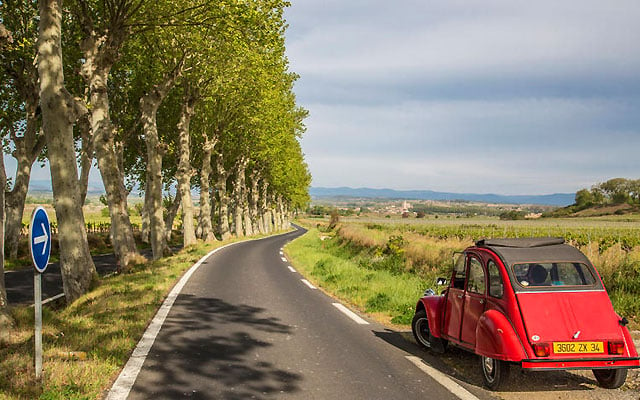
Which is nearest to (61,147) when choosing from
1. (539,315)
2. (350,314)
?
(350,314)

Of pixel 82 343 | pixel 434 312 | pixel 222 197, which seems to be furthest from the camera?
pixel 222 197

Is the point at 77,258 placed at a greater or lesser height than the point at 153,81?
lesser

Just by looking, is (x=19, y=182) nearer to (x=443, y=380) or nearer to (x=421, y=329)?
(x=421, y=329)

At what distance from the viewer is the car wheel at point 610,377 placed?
16.6 ft

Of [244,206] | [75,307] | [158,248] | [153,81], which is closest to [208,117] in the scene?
[153,81]

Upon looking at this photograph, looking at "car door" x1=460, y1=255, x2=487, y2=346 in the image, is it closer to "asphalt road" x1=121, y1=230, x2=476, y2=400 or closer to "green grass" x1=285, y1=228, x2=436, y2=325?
"asphalt road" x1=121, y1=230, x2=476, y2=400

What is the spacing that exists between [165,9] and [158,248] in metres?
10.2

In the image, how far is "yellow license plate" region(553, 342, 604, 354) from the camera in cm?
488

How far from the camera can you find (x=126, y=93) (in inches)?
1072

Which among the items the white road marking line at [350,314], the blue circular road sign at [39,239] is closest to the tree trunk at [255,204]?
the white road marking line at [350,314]

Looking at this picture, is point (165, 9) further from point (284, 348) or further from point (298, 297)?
point (284, 348)

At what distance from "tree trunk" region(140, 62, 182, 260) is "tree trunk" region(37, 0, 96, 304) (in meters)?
9.22

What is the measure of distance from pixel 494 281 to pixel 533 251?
2.02 feet

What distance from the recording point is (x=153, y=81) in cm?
2339
